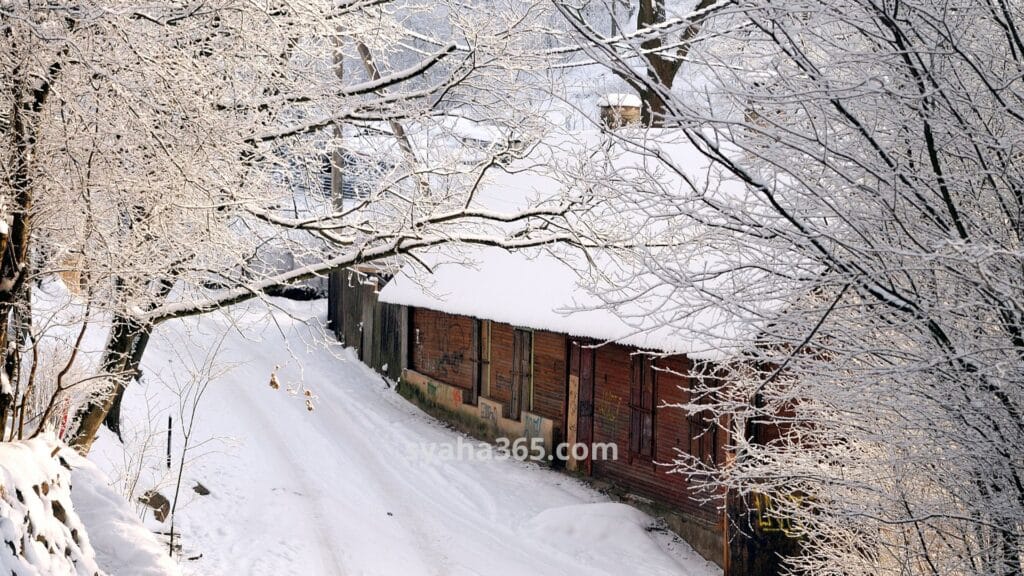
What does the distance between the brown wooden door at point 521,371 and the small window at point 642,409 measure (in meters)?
3.19

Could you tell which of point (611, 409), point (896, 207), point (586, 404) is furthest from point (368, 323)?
point (896, 207)

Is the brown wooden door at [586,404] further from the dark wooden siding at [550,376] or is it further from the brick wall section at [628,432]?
the dark wooden siding at [550,376]

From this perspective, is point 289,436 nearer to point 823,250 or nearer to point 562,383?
Answer: point 562,383

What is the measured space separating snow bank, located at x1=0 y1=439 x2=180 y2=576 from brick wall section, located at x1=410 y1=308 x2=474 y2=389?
13.0 meters

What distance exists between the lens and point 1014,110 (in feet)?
12.3

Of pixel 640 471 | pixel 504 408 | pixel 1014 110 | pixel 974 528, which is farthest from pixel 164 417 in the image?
pixel 1014 110

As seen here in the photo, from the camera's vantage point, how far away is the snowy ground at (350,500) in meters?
11.1

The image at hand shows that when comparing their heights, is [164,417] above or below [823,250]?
below

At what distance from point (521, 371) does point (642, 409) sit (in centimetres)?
374

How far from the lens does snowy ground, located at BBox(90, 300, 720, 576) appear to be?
36.4ft

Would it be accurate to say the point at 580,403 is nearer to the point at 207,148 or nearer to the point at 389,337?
the point at 389,337

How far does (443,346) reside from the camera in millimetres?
20406

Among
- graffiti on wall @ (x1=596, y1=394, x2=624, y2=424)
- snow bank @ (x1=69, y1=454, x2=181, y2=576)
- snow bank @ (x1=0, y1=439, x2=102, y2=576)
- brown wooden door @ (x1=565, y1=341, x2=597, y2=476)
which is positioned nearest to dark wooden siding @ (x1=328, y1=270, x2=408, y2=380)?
brown wooden door @ (x1=565, y1=341, x2=597, y2=476)

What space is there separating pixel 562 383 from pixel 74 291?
1016 cm
